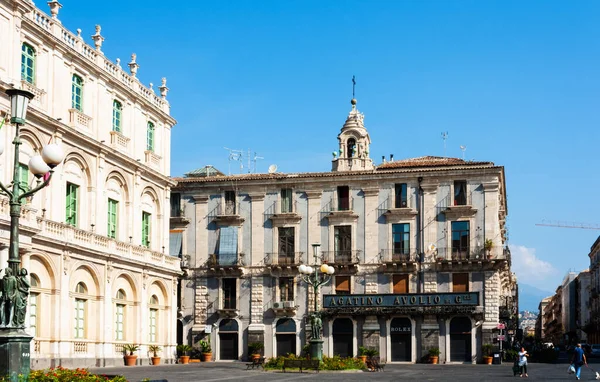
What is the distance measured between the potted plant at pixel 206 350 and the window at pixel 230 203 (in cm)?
929

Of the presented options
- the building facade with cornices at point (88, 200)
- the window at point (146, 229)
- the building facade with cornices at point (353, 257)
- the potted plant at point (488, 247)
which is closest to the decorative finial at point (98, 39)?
the building facade with cornices at point (88, 200)

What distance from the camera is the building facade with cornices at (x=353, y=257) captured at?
5803cm

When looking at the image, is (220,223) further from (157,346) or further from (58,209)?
(58,209)

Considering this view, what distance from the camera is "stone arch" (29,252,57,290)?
124 ft

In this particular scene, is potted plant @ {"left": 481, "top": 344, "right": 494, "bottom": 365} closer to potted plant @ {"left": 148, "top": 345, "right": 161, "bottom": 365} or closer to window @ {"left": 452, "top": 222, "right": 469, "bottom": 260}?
window @ {"left": 452, "top": 222, "right": 469, "bottom": 260}

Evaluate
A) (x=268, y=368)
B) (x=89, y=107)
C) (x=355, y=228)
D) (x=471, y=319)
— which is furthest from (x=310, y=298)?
(x=89, y=107)

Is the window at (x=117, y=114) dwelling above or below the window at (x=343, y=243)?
above

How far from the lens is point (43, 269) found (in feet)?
127

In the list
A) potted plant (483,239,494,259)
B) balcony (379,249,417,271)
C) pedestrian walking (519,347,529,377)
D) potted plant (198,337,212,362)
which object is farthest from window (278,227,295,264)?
pedestrian walking (519,347,529,377)

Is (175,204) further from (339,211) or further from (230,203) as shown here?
(339,211)

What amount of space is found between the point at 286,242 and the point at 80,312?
21.8 m

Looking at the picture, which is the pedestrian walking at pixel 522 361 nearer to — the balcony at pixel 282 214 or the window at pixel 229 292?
the balcony at pixel 282 214

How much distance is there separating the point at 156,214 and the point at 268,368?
14.9m

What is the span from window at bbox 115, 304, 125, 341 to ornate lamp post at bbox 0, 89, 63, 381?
29.1 meters
